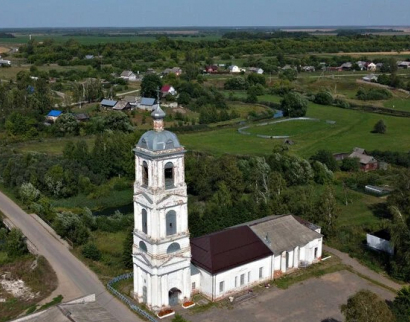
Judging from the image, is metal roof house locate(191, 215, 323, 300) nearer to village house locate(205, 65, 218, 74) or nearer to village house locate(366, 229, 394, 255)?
village house locate(366, 229, 394, 255)

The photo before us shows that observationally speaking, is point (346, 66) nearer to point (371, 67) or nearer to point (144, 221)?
point (371, 67)

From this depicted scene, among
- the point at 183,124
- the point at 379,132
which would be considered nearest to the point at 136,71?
the point at 183,124

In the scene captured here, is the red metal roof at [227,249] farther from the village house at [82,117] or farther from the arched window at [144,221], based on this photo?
the village house at [82,117]

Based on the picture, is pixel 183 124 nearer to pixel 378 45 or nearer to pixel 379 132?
pixel 379 132

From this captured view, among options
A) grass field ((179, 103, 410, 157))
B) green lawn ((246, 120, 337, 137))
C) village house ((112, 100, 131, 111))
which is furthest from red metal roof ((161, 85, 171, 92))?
green lawn ((246, 120, 337, 137))

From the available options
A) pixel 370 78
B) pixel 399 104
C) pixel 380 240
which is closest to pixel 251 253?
pixel 380 240

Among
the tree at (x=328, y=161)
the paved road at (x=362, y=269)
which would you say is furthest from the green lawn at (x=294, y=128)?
the paved road at (x=362, y=269)
